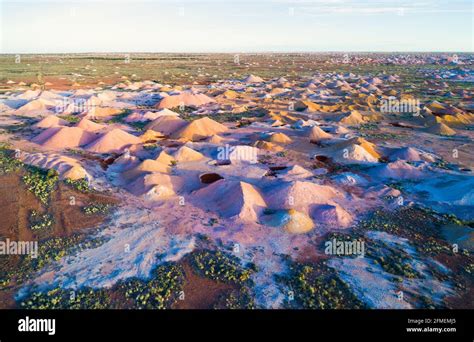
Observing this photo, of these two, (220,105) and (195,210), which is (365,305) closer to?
(195,210)

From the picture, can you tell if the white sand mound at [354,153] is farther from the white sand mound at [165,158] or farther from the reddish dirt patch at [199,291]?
the reddish dirt patch at [199,291]

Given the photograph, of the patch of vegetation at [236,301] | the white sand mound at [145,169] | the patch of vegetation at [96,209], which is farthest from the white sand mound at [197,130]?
the patch of vegetation at [236,301]

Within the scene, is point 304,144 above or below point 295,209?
above

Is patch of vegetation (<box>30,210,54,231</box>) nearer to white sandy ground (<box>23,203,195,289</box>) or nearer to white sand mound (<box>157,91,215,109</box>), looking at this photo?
white sandy ground (<box>23,203,195,289</box>)

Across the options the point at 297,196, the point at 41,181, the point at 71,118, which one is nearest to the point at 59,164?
the point at 41,181

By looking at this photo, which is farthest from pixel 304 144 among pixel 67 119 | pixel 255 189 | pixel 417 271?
pixel 67 119

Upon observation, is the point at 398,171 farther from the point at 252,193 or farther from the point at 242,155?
the point at 252,193
